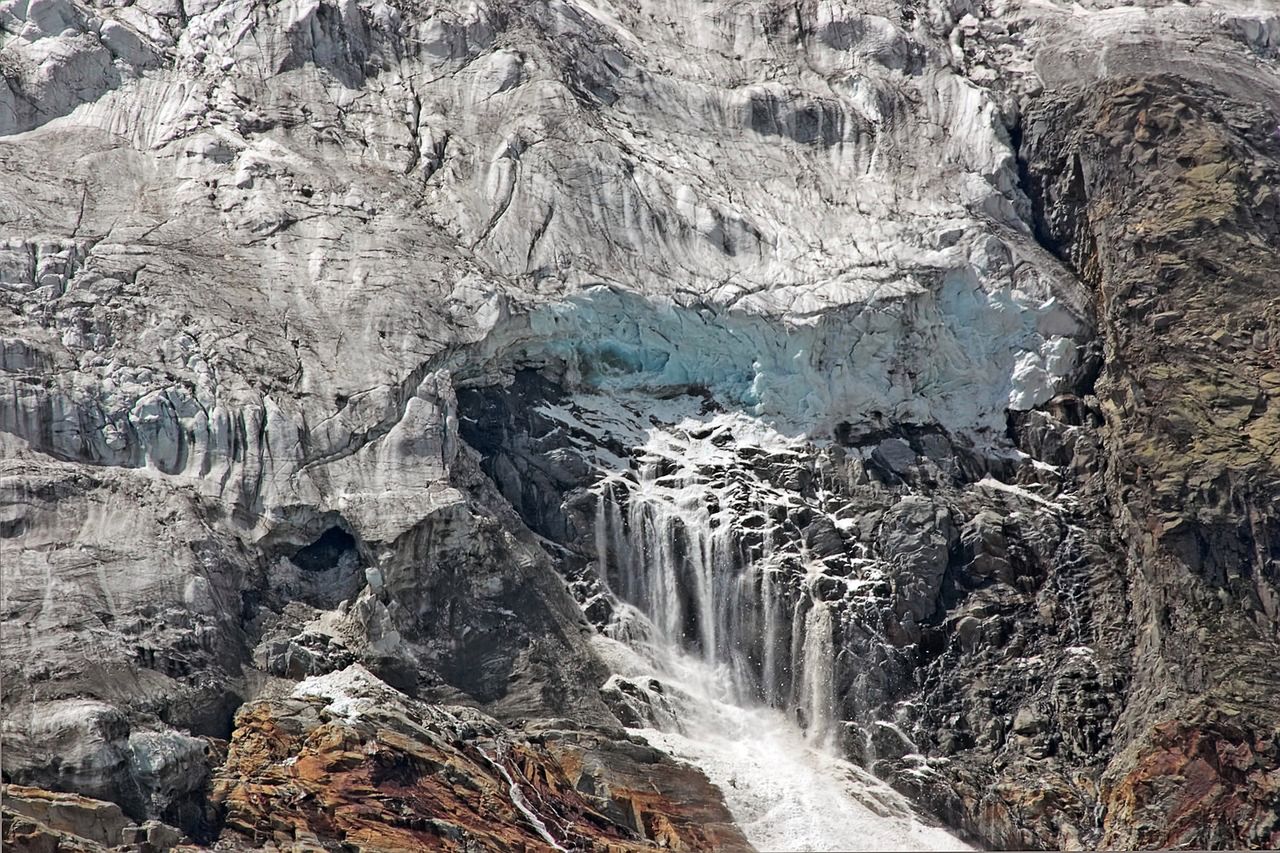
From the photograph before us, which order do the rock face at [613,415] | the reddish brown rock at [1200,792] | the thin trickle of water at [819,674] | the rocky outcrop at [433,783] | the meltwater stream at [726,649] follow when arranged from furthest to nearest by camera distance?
the thin trickle of water at [819,674] → the meltwater stream at [726,649] → the reddish brown rock at [1200,792] → the rock face at [613,415] → the rocky outcrop at [433,783]

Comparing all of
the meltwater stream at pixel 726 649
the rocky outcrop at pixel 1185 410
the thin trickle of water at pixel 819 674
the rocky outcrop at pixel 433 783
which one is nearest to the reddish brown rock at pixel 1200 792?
the rocky outcrop at pixel 1185 410

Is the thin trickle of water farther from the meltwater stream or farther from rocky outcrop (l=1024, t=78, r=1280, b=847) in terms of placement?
rocky outcrop (l=1024, t=78, r=1280, b=847)

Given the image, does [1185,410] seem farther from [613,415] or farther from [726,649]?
[613,415]

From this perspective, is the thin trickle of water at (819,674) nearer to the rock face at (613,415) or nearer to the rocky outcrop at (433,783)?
the rock face at (613,415)

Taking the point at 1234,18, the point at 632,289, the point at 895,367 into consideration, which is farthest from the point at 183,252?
the point at 1234,18

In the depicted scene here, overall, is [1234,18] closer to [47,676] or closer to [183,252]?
[183,252]

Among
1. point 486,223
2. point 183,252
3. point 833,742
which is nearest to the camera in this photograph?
point 833,742
